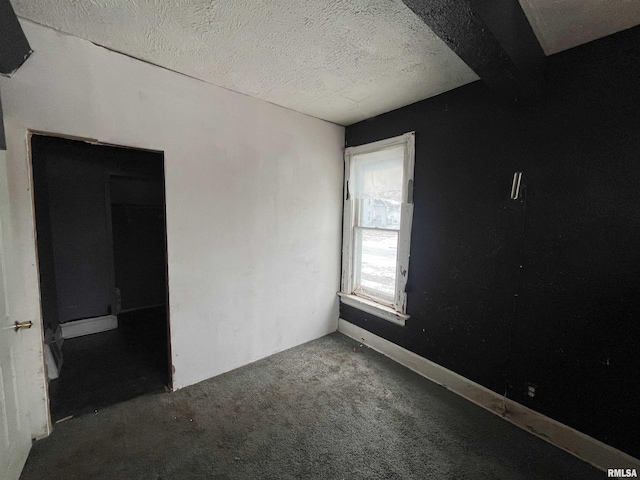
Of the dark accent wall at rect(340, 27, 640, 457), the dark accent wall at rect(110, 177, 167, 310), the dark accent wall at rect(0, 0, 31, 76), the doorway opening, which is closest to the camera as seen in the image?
the dark accent wall at rect(0, 0, 31, 76)

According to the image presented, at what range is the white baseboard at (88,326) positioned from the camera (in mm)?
2988

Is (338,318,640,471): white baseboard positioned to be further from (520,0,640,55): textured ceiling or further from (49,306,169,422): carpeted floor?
(520,0,640,55): textured ceiling

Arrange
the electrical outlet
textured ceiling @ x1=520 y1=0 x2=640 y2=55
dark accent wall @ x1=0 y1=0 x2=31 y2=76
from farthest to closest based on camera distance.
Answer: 1. the electrical outlet
2. textured ceiling @ x1=520 y1=0 x2=640 y2=55
3. dark accent wall @ x1=0 y1=0 x2=31 y2=76

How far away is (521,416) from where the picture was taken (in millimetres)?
1823

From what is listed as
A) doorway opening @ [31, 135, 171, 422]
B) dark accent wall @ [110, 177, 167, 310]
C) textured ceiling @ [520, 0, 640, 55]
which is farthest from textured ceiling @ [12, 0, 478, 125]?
dark accent wall @ [110, 177, 167, 310]

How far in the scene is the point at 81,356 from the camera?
2.60 meters

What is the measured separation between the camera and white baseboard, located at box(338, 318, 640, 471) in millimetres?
1512

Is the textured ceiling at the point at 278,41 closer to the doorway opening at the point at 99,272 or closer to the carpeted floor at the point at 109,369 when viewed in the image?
the doorway opening at the point at 99,272

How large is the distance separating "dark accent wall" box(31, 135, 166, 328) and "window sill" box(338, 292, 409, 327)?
2369mm

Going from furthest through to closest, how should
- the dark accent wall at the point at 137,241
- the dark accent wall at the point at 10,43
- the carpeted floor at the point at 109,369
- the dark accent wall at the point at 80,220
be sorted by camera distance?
the dark accent wall at the point at 137,241
the dark accent wall at the point at 80,220
the carpeted floor at the point at 109,369
the dark accent wall at the point at 10,43

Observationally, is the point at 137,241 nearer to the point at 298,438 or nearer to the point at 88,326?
the point at 88,326

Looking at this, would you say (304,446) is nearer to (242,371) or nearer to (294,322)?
(242,371)

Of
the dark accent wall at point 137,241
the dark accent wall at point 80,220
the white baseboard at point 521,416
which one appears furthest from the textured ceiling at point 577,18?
the dark accent wall at point 137,241

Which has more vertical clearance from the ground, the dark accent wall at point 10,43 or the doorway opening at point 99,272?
the dark accent wall at point 10,43
